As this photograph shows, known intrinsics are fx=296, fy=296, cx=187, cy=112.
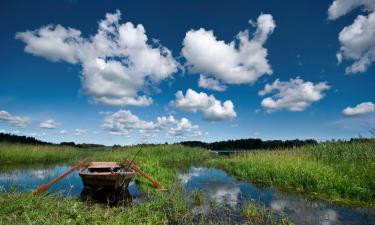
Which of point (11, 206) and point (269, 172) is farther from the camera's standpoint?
point (269, 172)

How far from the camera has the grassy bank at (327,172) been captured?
1180cm

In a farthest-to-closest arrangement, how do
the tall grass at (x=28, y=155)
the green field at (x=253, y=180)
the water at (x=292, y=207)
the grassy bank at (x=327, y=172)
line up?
the tall grass at (x=28, y=155)
the grassy bank at (x=327, y=172)
the water at (x=292, y=207)
the green field at (x=253, y=180)

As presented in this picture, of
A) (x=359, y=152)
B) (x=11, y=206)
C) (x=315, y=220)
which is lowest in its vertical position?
(x=315, y=220)

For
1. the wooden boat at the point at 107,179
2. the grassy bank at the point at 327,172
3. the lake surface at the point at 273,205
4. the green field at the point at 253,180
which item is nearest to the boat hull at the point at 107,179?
the wooden boat at the point at 107,179

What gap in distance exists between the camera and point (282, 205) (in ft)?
37.2

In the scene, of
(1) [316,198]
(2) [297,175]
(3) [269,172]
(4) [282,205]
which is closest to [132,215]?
(4) [282,205]

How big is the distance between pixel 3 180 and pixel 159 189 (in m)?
9.29

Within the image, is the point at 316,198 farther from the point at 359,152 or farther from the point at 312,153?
the point at 312,153

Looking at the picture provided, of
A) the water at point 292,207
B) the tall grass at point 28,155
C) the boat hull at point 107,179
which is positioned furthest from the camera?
the tall grass at point 28,155

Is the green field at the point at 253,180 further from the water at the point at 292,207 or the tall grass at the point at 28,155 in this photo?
the tall grass at the point at 28,155

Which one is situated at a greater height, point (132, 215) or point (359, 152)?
point (359, 152)

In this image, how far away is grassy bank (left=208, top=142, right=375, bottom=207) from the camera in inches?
465

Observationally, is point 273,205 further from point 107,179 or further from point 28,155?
point 28,155

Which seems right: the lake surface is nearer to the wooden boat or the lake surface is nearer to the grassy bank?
the wooden boat
